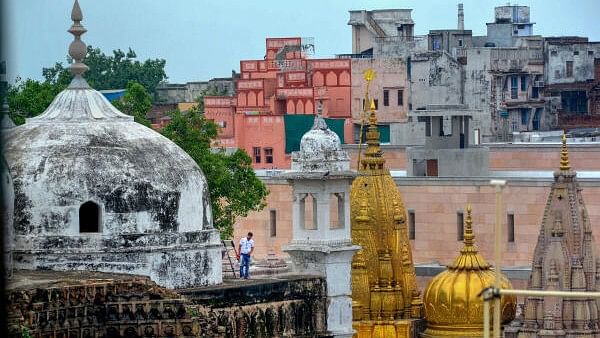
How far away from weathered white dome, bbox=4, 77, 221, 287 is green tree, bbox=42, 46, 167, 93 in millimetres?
56948

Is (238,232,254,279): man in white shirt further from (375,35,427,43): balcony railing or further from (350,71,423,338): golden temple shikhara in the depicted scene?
(375,35,427,43): balcony railing

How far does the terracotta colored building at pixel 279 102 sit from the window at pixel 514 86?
4.62 meters

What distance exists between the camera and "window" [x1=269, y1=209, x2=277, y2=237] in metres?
70.1

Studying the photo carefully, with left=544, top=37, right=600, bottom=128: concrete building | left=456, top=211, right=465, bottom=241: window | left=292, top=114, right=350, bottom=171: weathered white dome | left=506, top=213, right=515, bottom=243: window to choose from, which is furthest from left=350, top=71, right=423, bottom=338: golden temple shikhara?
left=544, top=37, right=600, bottom=128: concrete building

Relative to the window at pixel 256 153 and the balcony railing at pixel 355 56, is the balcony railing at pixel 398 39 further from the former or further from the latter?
the window at pixel 256 153

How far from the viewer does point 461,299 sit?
56375mm

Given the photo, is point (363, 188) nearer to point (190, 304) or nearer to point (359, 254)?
point (359, 254)

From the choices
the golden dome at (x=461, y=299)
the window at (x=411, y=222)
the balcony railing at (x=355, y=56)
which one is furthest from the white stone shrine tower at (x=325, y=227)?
the balcony railing at (x=355, y=56)

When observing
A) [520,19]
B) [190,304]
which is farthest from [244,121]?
[190,304]

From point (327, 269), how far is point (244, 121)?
38.1 m

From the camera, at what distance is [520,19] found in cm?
9850

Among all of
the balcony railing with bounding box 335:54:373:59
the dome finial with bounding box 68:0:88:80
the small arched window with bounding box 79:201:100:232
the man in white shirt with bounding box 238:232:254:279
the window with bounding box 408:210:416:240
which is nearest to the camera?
the small arched window with bounding box 79:201:100:232

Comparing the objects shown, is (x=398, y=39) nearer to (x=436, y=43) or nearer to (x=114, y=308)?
(x=436, y=43)

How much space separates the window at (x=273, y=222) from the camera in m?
70.1
